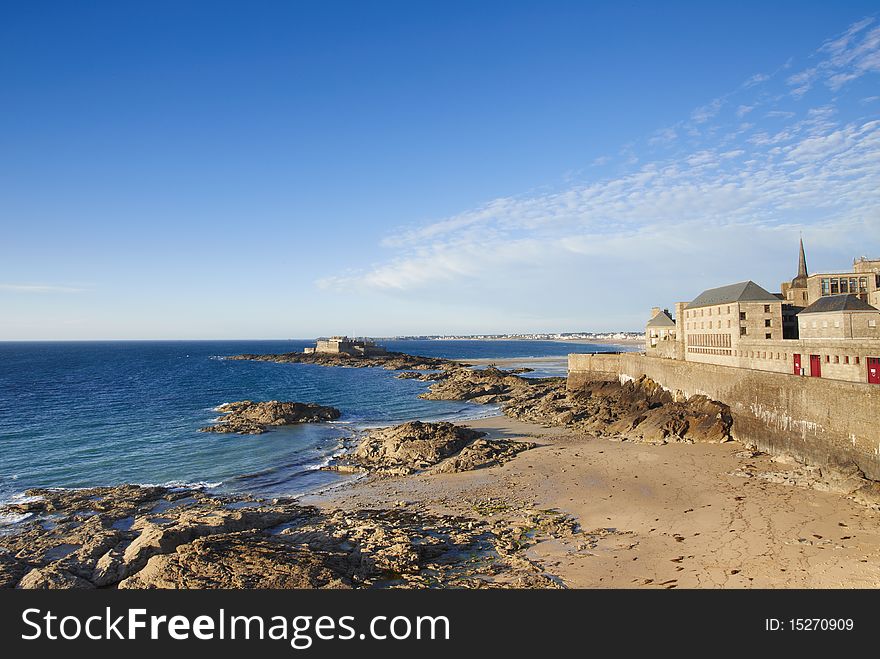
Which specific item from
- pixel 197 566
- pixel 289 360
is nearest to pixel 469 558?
pixel 197 566

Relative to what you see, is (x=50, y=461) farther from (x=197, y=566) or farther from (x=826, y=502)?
(x=826, y=502)

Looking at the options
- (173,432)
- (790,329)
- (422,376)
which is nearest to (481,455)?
(173,432)

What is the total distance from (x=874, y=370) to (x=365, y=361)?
356 feet

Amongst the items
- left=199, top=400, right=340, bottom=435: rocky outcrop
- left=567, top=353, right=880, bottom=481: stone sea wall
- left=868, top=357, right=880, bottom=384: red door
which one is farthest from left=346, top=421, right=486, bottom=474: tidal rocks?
left=868, top=357, right=880, bottom=384: red door

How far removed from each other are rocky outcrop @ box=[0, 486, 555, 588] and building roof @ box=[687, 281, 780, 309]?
31388mm

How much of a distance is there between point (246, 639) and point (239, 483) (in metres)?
20.3

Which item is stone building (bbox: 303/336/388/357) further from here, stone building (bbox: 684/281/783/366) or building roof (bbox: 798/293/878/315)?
building roof (bbox: 798/293/878/315)

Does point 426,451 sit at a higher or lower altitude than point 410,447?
lower

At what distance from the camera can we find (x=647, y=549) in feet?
59.3

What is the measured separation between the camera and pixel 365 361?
417 feet

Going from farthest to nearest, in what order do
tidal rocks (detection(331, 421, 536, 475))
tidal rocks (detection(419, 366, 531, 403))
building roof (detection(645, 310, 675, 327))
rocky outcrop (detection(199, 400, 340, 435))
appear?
tidal rocks (detection(419, 366, 531, 403)) < building roof (detection(645, 310, 675, 327)) < rocky outcrop (detection(199, 400, 340, 435)) < tidal rocks (detection(331, 421, 536, 475))

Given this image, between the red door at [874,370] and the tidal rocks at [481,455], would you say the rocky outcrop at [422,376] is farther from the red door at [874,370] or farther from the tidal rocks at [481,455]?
the red door at [874,370]

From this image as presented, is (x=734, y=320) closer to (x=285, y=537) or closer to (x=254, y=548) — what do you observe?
(x=285, y=537)

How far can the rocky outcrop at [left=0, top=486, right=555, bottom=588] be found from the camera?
1500 centimetres
